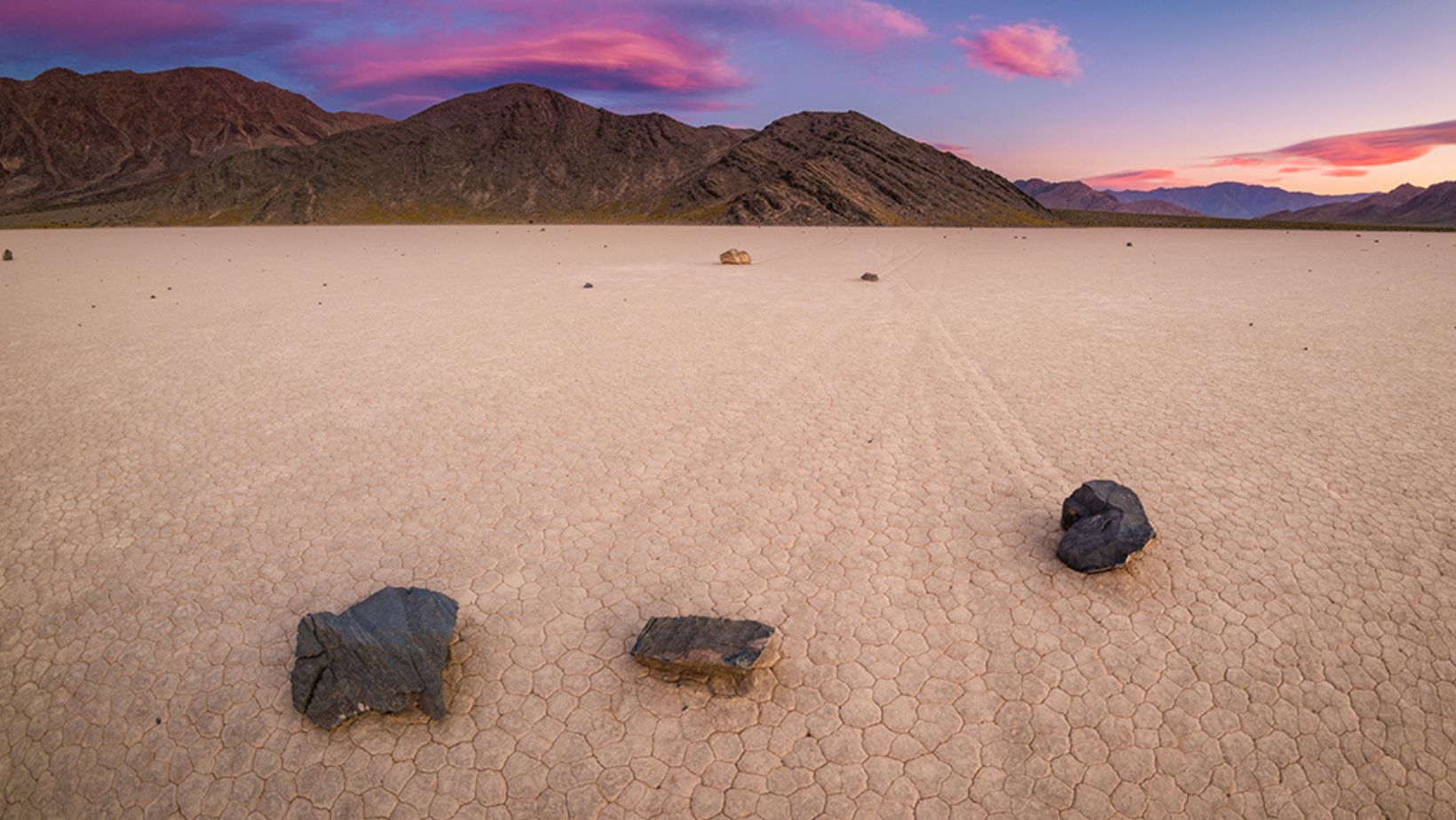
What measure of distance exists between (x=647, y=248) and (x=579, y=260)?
9.88 m

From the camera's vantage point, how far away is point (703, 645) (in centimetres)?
458

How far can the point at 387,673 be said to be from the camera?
171 inches

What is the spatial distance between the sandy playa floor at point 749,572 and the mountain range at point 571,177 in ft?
273

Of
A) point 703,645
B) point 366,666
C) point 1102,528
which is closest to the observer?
point 366,666

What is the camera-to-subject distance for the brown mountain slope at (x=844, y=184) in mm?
93750

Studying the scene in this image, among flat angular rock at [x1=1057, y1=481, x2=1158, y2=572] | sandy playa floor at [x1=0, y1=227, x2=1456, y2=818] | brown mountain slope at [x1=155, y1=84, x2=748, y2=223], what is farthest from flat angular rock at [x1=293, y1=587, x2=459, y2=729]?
brown mountain slope at [x1=155, y1=84, x2=748, y2=223]

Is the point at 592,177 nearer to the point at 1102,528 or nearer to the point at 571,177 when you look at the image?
the point at 571,177

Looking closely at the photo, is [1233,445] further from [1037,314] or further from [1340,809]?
[1037,314]

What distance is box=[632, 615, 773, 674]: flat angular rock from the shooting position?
4.49m

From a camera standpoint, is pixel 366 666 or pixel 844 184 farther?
pixel 844 184

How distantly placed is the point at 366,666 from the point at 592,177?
5650 inches

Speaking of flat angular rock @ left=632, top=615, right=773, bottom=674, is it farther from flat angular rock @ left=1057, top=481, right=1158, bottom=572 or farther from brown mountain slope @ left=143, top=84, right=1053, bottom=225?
brown mountain slope @ left=143, top=84, right=1053, bottom=225

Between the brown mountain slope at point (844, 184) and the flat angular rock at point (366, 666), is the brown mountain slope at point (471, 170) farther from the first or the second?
the flat angular rock at point (366, 666)

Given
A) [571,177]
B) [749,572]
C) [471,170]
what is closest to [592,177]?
[571,177]
